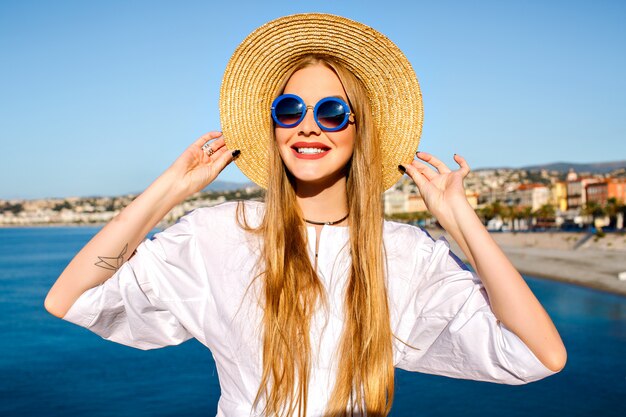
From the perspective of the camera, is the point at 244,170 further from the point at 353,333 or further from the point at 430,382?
the point at 430,382

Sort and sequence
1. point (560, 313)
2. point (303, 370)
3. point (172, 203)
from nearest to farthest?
point (303, 370) → point (172, 203) → point (560, 313)

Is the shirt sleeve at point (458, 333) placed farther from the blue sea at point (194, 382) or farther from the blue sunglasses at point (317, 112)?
the blue sea at point (194, 382)

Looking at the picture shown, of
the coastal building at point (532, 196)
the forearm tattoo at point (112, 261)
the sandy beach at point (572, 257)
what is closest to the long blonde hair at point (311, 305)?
the forearm tattoo at point (112, 261)

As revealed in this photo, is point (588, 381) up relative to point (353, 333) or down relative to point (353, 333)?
down

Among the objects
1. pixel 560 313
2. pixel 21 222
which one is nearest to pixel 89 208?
pixel 21 222

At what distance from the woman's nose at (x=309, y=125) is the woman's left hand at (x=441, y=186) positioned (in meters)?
0.34

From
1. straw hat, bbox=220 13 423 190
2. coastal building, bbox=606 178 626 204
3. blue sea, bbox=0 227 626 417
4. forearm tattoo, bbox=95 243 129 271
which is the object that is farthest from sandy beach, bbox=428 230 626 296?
forearm tattoo, bbox=95 243 129 271

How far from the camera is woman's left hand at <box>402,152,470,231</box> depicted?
70.3 inches

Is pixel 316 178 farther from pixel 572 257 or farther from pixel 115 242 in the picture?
pixel 572 257

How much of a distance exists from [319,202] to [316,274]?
26 cm

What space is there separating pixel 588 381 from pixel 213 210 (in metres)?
15.3

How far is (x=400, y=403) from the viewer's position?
1407 centimetres

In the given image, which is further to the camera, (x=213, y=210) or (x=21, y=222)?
(x=21, y=222)

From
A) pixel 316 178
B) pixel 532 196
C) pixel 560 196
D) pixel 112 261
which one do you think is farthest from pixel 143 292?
pixel 532 196
